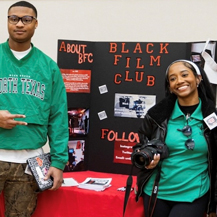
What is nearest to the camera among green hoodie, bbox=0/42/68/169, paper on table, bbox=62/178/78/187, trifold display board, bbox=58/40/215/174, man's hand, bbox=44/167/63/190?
green hoodie, bbox=0/42/68/169

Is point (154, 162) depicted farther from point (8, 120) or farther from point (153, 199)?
point (8, 120)

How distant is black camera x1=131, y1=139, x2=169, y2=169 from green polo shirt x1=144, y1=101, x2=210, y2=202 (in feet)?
0.17

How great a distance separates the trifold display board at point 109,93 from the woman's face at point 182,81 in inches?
31.5

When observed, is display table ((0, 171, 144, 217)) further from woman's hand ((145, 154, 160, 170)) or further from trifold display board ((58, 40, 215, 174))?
woman's hand ((145, 154, 160, 170))

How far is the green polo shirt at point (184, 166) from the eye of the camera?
71.9 inches

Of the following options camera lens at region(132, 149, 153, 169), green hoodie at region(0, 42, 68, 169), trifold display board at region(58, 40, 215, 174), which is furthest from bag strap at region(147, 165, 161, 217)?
trifold display board at region(58, 40, 215, 174)

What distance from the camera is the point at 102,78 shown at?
2857 mm

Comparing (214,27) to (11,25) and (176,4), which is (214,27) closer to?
(176,4)

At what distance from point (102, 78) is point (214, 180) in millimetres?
1320

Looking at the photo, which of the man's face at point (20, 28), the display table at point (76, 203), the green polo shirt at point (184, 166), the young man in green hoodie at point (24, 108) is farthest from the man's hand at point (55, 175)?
the man's face at point (20, 28)

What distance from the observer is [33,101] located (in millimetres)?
2041

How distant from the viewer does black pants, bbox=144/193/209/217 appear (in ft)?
5.87

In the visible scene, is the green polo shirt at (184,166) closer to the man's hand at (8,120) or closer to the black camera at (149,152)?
the black camera at (149,152)

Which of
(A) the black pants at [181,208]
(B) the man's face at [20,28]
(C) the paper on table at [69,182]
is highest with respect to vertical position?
(B) the man's face at [20,28]
